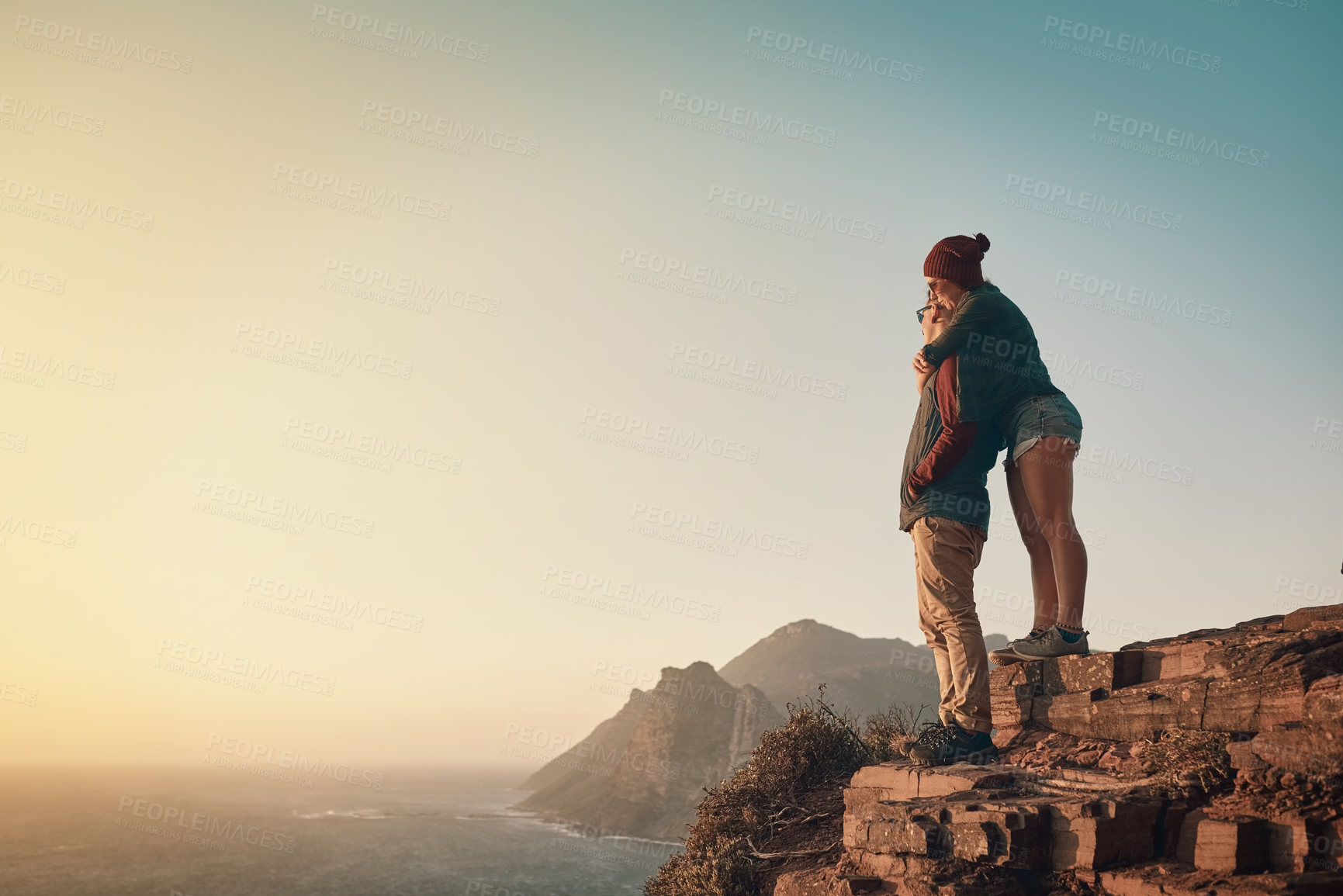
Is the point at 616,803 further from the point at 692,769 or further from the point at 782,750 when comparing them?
the point at 782,750

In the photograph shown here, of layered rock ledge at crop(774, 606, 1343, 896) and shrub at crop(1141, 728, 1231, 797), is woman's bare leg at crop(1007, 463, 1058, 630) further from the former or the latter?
shrub at crop(1141, 728, 1231, 797)

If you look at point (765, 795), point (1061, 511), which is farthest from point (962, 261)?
point (765, 795)

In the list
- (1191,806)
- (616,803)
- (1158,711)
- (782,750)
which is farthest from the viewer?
(616,803)

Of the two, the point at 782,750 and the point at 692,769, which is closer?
the point at 782,750

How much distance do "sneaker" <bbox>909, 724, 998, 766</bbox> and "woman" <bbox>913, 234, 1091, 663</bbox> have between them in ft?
3.34

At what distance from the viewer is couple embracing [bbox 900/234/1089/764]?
18.6 ft

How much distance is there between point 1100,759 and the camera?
523cm

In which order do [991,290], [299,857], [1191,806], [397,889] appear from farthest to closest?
[299,857]
[397,889]
[991,290]
[1191,806]

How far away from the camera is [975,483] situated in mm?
6020

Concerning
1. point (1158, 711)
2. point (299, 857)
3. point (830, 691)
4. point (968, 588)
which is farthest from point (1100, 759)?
point (299, 857)

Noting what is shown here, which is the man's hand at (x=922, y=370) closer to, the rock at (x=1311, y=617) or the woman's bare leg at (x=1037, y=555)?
the woman's bare leg at (x=1037, y=555)

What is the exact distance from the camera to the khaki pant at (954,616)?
5602mm

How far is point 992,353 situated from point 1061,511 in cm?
134

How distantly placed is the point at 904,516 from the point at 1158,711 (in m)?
2.14
